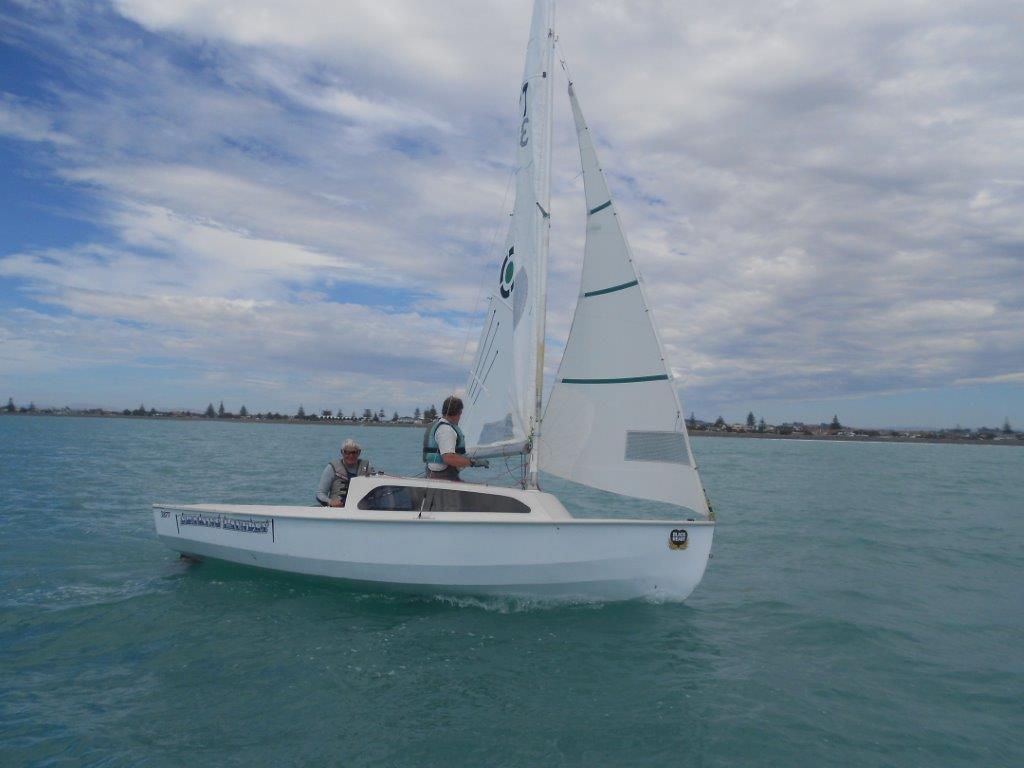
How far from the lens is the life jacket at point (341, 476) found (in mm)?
9023

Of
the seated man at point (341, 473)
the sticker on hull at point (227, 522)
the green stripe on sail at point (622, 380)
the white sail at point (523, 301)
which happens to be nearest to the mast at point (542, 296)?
the white sail at point (523, 301)

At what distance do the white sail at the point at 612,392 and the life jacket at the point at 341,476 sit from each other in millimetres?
2436

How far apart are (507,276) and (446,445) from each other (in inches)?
92.8

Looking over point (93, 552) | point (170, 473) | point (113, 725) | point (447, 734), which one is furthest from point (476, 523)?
point (170, 473)

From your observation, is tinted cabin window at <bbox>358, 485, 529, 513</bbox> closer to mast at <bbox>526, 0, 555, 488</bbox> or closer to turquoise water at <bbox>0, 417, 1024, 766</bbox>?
mast at <bbox>526, 0, 555, 488</bbox>

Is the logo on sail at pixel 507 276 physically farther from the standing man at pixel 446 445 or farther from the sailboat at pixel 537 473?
the standing man at pixel 446 445

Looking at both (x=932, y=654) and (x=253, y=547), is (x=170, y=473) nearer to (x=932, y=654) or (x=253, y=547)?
(x=253, y=547)

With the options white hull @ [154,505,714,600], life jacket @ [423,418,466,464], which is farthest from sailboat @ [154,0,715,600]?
life jacket @ [423,418,466,464]

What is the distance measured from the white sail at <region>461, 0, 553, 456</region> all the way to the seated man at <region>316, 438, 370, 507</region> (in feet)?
4.88

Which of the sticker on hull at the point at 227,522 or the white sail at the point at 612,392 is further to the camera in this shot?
the sticker on hull at the point at 227,522

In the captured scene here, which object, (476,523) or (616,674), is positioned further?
(476,523)

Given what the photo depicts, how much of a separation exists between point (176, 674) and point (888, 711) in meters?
6.16

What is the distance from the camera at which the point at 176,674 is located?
20.3 feet

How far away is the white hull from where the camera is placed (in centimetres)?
746
